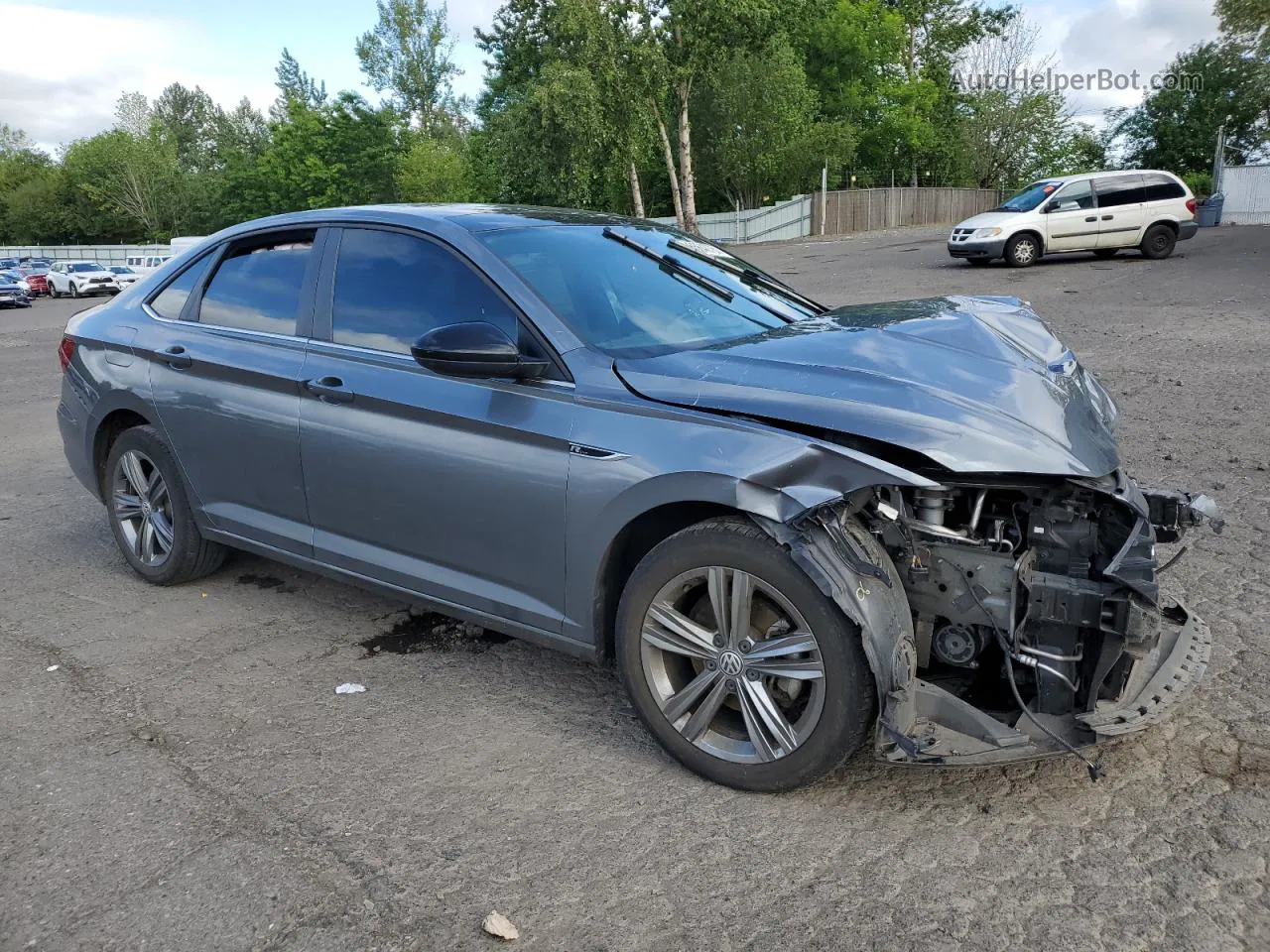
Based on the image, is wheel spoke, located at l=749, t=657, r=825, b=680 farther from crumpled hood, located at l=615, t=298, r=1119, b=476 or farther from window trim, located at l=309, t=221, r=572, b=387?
window trim, located at l=309, t=221, r=572, b=387

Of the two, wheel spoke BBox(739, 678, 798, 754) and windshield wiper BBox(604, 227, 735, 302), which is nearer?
wheel spoke BBox(739, 678, 798, 754)

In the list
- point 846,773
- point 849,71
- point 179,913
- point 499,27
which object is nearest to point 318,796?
point 179,913

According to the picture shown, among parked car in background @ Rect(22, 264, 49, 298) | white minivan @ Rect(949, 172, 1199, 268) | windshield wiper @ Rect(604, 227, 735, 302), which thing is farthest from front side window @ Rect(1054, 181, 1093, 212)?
parked car in background @ Rect(22, 264, 49, 298)

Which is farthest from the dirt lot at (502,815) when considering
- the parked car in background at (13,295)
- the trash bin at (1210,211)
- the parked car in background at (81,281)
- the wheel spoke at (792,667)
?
the parked car in background at (81,281)

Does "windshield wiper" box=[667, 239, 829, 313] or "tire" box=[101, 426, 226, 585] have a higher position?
"windshield wiper" box=[667, 239, 829, 313]

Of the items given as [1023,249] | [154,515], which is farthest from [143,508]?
[1023,249]

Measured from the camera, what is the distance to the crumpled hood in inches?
109

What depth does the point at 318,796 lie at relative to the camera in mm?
3105

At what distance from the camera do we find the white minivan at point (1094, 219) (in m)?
20.3

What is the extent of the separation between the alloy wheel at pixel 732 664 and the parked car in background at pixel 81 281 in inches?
1667

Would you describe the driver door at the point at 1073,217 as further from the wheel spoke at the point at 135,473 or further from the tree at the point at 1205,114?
the tree at the point at 1205,114

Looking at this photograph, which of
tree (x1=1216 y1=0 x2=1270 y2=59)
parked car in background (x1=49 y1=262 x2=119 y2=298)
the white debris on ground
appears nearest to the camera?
the white debris on ground

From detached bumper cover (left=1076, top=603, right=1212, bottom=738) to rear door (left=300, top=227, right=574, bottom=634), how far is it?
5.51 ft

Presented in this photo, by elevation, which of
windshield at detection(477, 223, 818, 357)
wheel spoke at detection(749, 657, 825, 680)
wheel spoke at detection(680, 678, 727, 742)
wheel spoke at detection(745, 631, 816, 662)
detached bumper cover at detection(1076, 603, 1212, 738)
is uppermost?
windshield at detection(477, 223, 818, 357)
